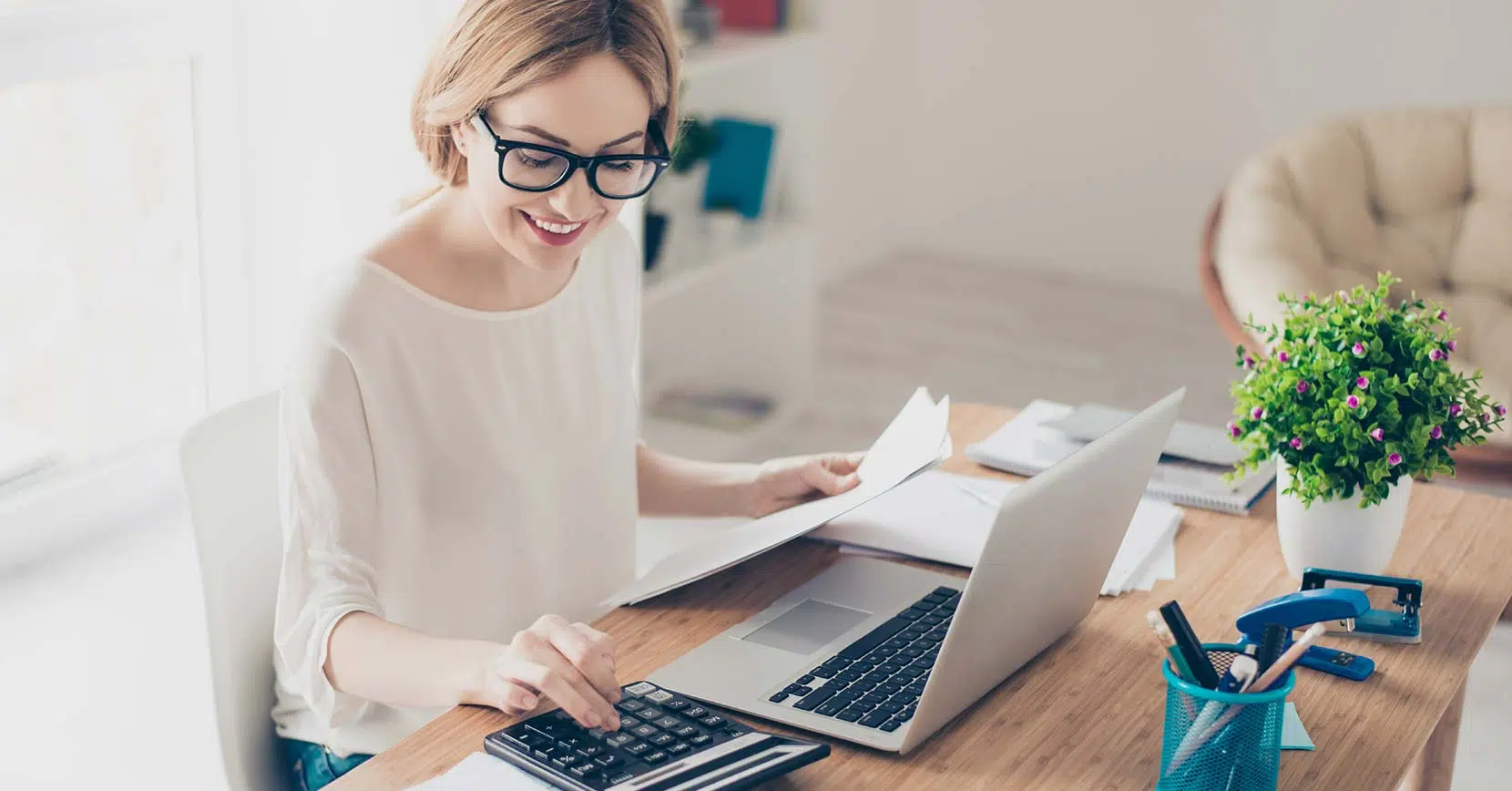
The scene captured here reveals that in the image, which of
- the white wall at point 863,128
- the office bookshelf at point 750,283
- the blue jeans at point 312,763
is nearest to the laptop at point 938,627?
the blue jeans at point 312,763

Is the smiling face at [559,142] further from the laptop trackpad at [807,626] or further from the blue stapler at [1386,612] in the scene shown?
the blue stapler at [1386,612]

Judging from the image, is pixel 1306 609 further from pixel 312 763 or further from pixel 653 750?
Answer: pixel 312 763

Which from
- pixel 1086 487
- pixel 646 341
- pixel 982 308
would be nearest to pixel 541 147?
pixel 1086 487

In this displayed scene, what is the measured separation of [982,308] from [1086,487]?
152 inches

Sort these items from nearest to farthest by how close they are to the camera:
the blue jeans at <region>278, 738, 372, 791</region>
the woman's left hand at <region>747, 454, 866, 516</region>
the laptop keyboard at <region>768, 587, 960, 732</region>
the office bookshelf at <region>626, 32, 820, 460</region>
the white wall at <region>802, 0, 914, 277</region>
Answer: the laptop keyboard at <region>768, 587, 960, 732</region> < the blue jeans at <region>278, 738, 372, 791</region> < the woman's left hand at <region>747, 454, 866, 516</region> < the office bookshelf at <region>626, 32, 820, 460</region> < the white wall at <region>802, 0, 914, 277</region>

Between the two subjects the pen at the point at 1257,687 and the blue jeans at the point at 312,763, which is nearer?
the pen at the point at 1257,687

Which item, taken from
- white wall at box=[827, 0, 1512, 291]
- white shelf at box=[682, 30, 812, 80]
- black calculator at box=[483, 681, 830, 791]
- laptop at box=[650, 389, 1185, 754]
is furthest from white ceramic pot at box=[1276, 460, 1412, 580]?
white wall at box=[827, 0, 1512, 291]

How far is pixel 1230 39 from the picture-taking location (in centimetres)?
495

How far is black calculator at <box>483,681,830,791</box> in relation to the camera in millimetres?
1038

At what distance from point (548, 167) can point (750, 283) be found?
260 cm

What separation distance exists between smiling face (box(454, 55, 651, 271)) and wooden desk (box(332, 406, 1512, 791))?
1.07 ft

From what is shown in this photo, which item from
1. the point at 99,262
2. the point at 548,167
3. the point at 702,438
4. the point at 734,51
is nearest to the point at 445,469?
the point at 548,167

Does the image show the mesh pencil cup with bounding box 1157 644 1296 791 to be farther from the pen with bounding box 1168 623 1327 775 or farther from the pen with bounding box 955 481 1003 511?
the pen with bounding box 955 481 1003 511

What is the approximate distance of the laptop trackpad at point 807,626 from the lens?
4.27 feet
